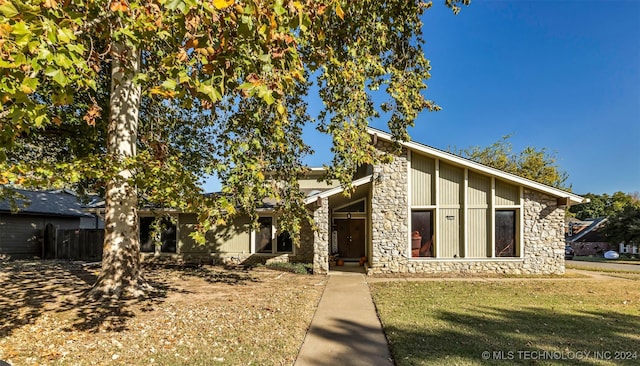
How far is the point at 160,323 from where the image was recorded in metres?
5.96

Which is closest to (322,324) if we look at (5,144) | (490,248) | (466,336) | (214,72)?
(466,336)

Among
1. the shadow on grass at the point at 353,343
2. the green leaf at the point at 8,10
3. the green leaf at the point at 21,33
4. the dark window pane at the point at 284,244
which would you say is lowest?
the shadow on grass at the point at 353,343

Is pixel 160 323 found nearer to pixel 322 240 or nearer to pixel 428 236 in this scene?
pixel 322 240

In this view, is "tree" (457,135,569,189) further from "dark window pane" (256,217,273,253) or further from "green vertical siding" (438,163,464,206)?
"dark window pane" (256,217,273,253)

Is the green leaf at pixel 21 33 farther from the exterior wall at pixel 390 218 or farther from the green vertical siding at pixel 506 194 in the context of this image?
the green vertical siding at pixel 506 194

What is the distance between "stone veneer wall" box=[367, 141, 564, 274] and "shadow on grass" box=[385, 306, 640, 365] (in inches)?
210

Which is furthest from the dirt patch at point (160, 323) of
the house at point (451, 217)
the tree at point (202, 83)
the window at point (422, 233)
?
the window at point (422, 233)

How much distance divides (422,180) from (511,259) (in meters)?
4.06

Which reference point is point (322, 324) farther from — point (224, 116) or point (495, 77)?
point (495, 77)

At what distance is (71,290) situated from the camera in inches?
339

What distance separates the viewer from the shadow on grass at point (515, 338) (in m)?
4.39

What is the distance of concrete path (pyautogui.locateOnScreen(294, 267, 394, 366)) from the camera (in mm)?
4395

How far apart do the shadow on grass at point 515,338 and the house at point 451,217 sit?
17.8ft

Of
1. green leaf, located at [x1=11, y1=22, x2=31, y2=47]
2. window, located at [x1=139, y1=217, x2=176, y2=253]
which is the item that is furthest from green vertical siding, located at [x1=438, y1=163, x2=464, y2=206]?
green leaf, located at [x1=11, y1=22, x2=31, y2=47]
